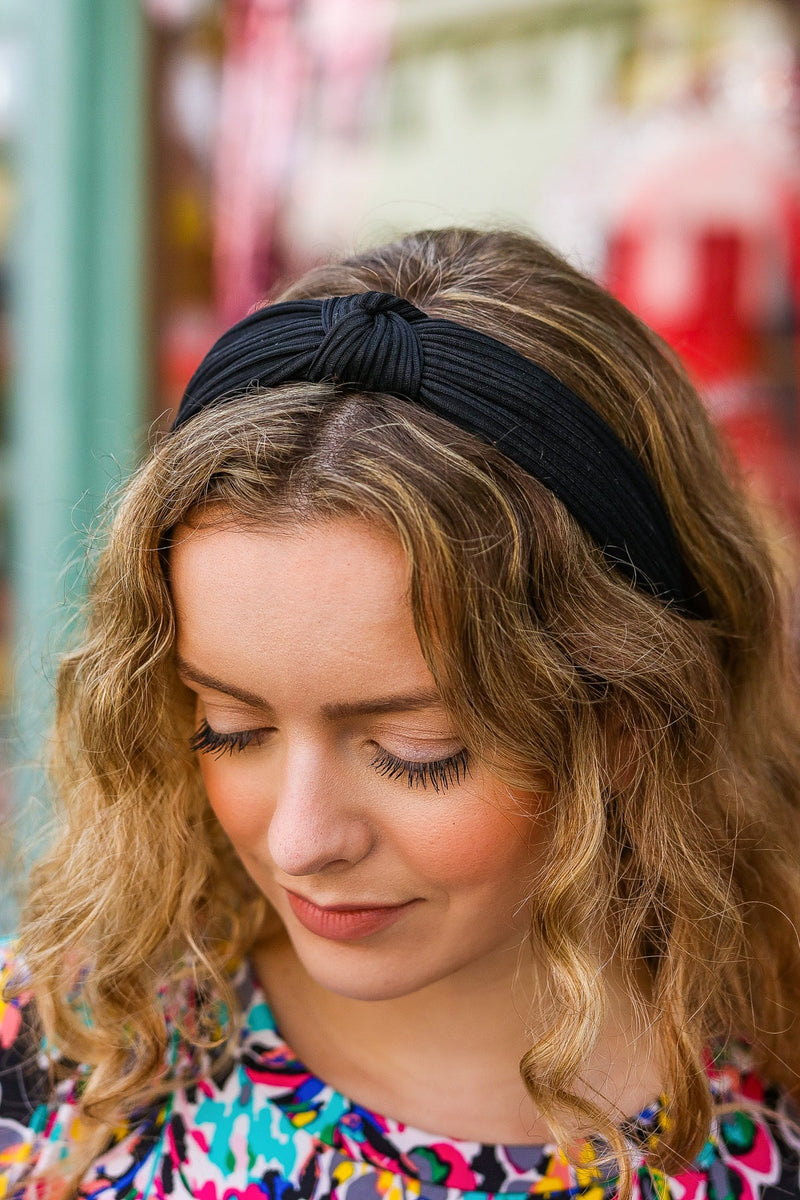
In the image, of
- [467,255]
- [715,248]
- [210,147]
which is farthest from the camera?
[210,147]

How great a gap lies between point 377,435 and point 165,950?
2.06 ft

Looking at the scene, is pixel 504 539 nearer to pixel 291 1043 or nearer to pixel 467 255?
pixel 467 255

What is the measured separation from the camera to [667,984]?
45.3 inches

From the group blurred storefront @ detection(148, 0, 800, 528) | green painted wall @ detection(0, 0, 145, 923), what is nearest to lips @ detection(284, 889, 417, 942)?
blurred storefront @ detection(148, 0, 800, 528)

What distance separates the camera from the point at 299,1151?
114cm

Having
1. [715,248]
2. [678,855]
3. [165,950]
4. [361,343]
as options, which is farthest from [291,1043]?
[715,248]

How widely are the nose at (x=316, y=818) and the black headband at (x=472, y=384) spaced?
0.31 m

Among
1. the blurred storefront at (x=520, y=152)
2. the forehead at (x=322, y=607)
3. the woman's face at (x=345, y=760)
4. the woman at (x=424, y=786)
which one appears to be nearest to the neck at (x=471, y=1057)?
the woman at (x=424, y=786)

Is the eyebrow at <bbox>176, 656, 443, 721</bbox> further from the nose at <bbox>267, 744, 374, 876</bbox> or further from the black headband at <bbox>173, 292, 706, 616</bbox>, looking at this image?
the black headband at <bbox>173, 292, 706, 616</bbox>

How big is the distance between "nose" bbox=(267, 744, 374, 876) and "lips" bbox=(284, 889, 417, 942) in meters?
0.06

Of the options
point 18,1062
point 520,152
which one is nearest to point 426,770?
point 18,1062

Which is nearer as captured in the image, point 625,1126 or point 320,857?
point 320,857

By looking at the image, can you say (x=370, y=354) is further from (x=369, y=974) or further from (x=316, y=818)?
(x=369, y=974)

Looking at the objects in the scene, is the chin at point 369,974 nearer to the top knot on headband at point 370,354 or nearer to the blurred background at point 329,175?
the top knot on headband at point 370,354
